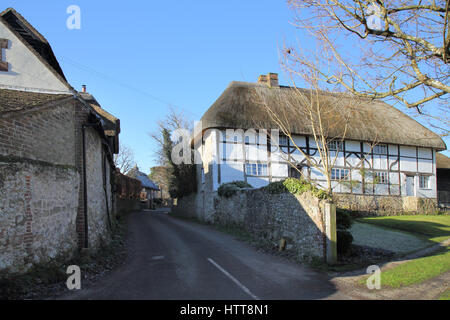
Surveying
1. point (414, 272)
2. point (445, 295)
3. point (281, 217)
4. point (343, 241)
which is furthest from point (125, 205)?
point (445, 295)

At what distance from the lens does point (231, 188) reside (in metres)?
19.0

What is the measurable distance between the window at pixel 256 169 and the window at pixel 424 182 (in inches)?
558

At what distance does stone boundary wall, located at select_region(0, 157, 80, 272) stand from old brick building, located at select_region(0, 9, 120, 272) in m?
0.02

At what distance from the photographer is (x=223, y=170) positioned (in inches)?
846

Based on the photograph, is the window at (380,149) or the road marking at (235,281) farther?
the window at (380,149)

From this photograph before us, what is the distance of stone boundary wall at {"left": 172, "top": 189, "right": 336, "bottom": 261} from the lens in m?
9.80

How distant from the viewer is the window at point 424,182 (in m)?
27.3

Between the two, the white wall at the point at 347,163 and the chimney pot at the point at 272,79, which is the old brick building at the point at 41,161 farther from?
the chimney pot at the point at 272,79

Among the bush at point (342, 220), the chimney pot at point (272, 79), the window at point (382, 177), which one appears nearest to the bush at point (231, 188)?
the bush at point (342, 220)

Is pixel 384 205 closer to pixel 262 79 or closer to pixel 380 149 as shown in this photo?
pixel 380 149

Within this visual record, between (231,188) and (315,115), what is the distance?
22.3 ft
